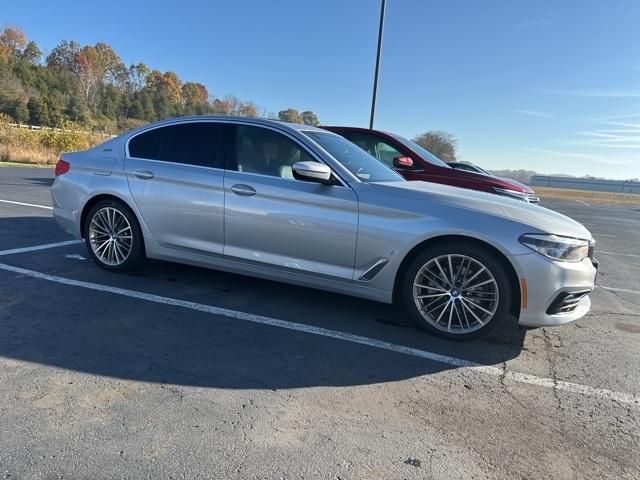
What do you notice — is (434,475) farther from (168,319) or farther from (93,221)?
(93,221)

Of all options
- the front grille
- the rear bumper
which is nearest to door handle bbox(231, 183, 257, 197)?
the rear bumper

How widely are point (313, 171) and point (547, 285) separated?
200 cm

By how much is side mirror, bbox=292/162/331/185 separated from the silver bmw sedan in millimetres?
13

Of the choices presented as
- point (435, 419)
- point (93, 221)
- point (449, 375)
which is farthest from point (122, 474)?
point (93, 221)

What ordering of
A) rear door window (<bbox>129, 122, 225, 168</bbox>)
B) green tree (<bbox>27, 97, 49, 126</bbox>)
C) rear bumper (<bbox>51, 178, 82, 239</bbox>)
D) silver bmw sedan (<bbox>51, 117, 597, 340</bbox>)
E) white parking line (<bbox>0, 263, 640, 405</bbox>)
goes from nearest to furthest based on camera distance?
white parking line (<bbox>0, 263, 640, 405</bbox>) < silver bmw sedan (<bbox>51, 117, 597, 340</bbox>) < rear door window (<bbox>129, 122, 225, 168</bbox>) < rear bumper (<bbox>51, 178, 82, 239</bbox>) < green tree (<bbox>27, 97, 49, 126</bbox>)

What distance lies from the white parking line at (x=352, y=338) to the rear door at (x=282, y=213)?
1.65ft

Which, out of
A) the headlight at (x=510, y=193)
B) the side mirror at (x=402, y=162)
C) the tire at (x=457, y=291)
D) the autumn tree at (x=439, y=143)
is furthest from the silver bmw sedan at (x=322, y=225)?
the autumn tree at (x=439, y=143)

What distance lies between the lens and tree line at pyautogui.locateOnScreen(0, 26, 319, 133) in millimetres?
53344

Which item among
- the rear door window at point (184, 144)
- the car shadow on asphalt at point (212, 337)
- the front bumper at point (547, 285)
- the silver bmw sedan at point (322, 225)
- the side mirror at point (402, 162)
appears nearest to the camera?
the car shadow on asphalt at point (212, 337)

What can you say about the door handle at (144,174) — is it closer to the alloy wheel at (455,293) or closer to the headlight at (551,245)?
the alloy wheel at (455,293)

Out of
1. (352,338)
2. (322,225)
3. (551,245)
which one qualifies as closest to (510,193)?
(551,245)

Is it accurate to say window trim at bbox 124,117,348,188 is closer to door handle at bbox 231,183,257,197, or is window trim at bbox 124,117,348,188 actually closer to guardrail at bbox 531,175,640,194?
door handle at bbox 231,183,257,197

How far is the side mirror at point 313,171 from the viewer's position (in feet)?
13.1

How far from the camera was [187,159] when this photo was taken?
4785 millimetres
